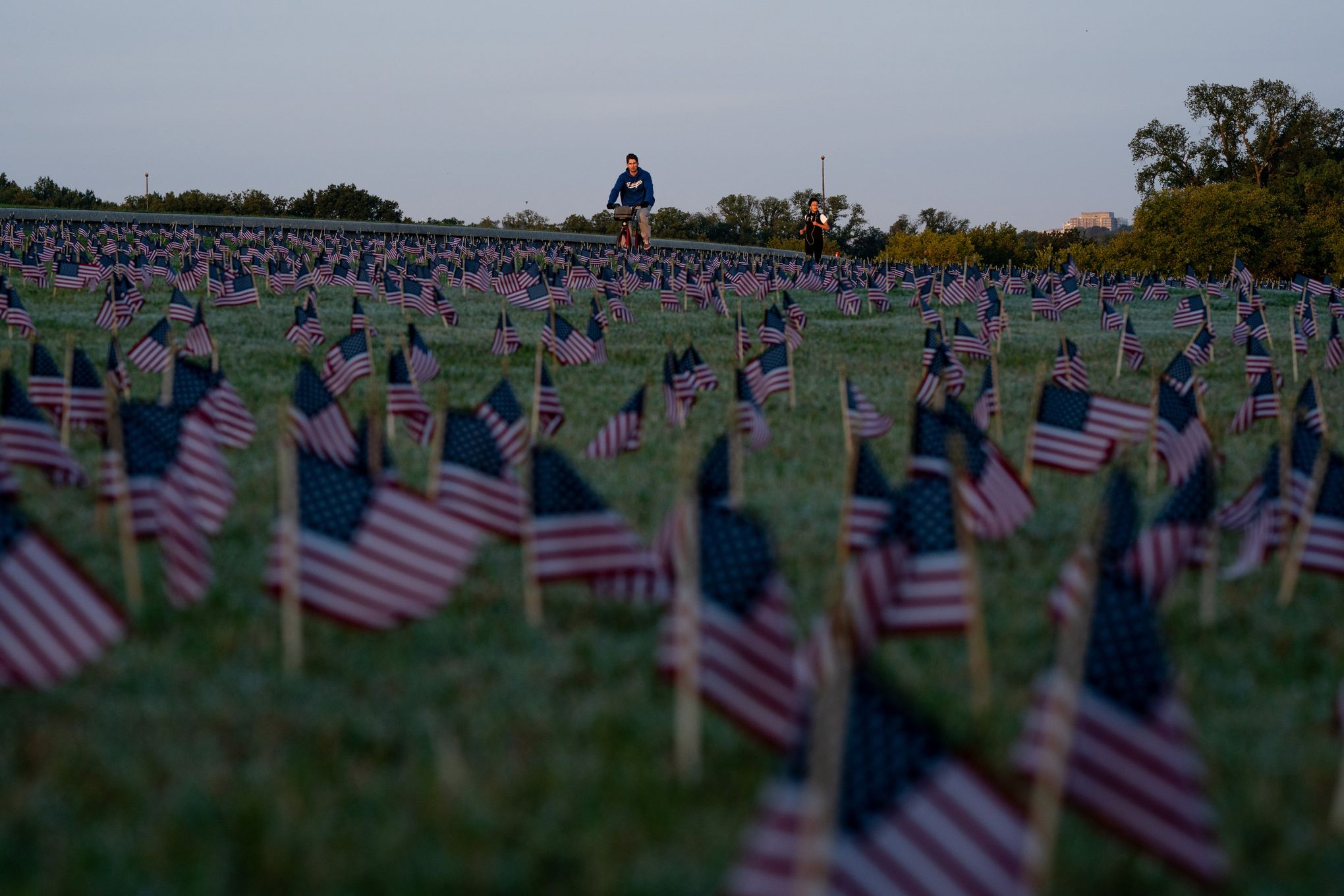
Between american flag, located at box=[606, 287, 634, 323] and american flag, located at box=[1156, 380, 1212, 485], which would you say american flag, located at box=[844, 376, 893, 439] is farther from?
american flag, located at box=[606, 287, 634, 323]

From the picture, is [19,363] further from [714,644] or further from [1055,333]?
[1055,333]

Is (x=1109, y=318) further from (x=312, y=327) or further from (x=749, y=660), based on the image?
(x=749, y=660)

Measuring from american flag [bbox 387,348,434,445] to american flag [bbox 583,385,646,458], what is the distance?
134cm

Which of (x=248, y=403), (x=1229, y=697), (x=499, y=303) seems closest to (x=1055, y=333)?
(x=499, y=303)

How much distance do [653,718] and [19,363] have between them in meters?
11.9

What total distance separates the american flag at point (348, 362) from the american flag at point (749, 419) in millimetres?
3718

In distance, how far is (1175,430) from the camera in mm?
8719

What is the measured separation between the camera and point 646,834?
3631mm

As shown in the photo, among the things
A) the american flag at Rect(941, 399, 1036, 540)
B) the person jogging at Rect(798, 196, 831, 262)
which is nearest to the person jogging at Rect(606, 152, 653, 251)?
the person jogging at Rect(798, 196, 831, 262)

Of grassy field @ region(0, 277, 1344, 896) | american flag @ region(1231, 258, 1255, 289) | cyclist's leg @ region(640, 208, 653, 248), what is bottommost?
grassy field @ region(0, 277, 1344, 896)

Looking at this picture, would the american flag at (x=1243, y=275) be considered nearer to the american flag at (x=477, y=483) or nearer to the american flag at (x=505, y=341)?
the american flag at (x=505, y=341)

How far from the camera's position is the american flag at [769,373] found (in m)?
11.6

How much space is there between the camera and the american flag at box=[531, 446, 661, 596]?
5.28 meters

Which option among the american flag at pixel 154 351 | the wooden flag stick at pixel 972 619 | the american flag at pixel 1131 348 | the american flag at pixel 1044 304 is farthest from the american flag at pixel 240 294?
the wooden flag stick at pixel 972 619
